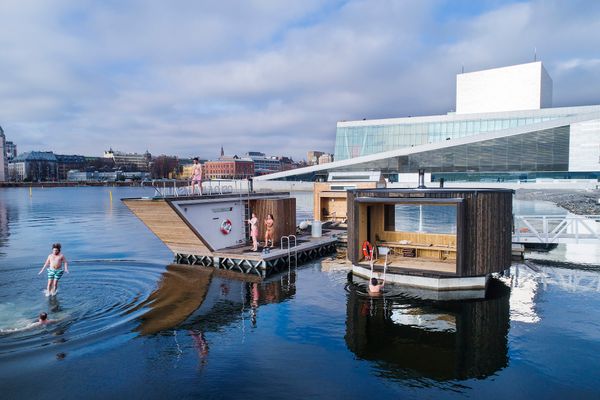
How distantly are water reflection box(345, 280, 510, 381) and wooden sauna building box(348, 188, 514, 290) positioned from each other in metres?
1.41

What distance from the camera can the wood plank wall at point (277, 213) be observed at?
80.2 feet

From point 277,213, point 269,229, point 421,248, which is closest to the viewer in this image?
point 421,248

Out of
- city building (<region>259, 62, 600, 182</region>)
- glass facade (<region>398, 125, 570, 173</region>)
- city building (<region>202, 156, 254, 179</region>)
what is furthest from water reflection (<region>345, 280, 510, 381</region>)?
city building (<region>202, 156, 254, 179</region>)

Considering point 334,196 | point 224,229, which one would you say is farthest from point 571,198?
point 224,229

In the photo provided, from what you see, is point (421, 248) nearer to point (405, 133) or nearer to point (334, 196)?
point (334, 196)

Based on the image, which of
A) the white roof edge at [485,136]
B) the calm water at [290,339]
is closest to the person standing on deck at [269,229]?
the calm water at [290,339]

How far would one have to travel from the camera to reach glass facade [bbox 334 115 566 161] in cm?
8494

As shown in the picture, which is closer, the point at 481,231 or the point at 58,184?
the point at 481,231

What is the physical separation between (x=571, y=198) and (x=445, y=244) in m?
48.1

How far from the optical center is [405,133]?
300 feet

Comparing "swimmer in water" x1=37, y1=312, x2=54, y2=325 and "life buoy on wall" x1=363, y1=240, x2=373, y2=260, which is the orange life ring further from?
"swimmer in water" x1=37, y1=312, x2=54, y2=325

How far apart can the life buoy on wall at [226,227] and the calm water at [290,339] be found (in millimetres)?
3499

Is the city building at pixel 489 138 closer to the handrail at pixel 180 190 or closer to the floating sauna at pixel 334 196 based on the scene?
the floating sauna at pixel 334 196

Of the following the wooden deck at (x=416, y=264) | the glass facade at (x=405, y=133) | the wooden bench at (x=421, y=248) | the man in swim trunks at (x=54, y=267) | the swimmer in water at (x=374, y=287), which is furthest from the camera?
the glass facade at (x=405, y=133)
